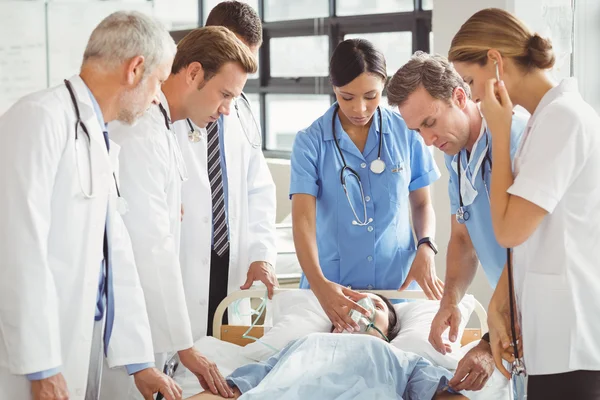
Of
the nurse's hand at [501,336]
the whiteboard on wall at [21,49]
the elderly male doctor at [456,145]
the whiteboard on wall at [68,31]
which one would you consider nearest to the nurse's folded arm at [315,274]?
the elderly male doctor at [456,145]

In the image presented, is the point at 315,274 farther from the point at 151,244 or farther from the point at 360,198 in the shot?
the point at 151,244

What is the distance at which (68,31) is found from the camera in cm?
541

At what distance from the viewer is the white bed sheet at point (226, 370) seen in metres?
2.19

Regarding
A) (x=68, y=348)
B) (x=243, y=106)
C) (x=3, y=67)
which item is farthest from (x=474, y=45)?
(x=3, y=67)

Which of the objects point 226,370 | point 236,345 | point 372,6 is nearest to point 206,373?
point 226,370

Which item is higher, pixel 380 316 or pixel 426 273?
pixel 426 273

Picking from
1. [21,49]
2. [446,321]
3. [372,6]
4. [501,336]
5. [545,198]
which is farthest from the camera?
[21,49]

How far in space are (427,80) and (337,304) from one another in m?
0.75

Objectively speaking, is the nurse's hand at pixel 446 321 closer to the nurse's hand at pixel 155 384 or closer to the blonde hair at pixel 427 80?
the blonde hair at pixel 427 80

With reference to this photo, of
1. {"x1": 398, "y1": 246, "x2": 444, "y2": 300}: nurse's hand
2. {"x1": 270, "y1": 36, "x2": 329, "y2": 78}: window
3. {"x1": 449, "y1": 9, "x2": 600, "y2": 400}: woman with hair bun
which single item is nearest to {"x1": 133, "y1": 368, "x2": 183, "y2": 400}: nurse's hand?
{"x1": 449, "y1": 9, "x2": 600, "y2": 400}: woman with hair bun

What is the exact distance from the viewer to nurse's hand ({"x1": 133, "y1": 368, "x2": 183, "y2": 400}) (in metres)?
1.89

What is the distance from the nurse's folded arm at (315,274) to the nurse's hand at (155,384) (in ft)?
2.14

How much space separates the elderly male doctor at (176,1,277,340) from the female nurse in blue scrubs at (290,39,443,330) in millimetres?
237

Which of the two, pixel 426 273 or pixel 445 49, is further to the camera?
pixel 445 49
